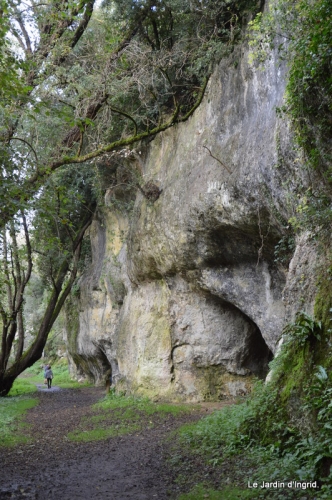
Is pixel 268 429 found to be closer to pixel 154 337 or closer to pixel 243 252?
pixel 243 252

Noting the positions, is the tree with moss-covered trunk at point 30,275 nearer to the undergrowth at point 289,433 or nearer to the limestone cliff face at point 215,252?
the limestone cliff face at point 215,252

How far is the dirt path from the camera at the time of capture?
6.39 m

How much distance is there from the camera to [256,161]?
10.0 metres

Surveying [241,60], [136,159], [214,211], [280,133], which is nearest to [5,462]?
[214,211]

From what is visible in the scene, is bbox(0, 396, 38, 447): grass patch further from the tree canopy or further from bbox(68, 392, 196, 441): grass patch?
the tree canopy

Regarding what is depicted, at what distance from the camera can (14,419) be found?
553 inches

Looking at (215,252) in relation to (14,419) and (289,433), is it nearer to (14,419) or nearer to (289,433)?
(289,433)

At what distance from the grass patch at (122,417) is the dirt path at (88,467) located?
349 millimetres


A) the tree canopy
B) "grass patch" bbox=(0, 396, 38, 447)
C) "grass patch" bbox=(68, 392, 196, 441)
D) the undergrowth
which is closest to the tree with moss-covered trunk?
the tree canopy

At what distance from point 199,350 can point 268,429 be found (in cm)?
841

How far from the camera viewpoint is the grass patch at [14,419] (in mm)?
10773

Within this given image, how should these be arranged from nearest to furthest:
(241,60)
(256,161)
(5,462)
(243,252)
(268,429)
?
(268,429)
(5,462)
(256,161)
(241,60)
(243,252)

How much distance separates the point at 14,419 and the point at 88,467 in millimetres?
7088

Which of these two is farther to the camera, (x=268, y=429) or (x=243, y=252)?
(x=243, y=252)
